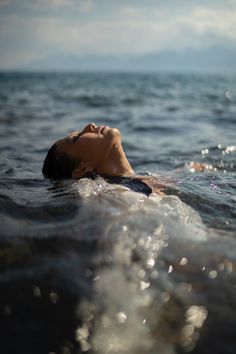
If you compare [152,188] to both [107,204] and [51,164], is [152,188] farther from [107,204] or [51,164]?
[51,164]

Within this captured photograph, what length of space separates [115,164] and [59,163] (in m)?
0.69

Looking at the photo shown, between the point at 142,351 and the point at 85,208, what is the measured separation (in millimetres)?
1651

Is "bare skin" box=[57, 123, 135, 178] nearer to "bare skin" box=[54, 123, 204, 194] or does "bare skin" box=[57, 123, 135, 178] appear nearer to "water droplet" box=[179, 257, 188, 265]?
"bare skin" box=[54, 123, 204, 194]

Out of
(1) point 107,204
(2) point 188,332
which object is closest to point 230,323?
(2) point 188,332

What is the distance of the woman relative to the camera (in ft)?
15.8

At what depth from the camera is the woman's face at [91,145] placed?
15.8 feet

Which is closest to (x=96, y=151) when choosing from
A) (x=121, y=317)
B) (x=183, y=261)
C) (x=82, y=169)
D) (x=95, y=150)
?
(x=95, y=150)

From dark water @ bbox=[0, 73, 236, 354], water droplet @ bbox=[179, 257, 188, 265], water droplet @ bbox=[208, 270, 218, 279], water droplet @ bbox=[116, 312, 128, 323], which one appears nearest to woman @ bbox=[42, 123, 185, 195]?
dark water @ bbox=[0, 73, 236, 354]

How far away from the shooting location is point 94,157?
191 inches

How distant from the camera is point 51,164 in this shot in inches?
201

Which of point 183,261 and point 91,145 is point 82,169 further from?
point 183,261

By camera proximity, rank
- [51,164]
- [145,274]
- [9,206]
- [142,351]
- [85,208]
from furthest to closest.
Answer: [51,164]
[9,206]
[85,208]
[145,274]
[142,351]

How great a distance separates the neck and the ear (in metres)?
0.15

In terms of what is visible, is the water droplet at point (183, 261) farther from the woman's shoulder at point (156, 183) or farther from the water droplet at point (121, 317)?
the woman's shoulder at point (156, 183)
